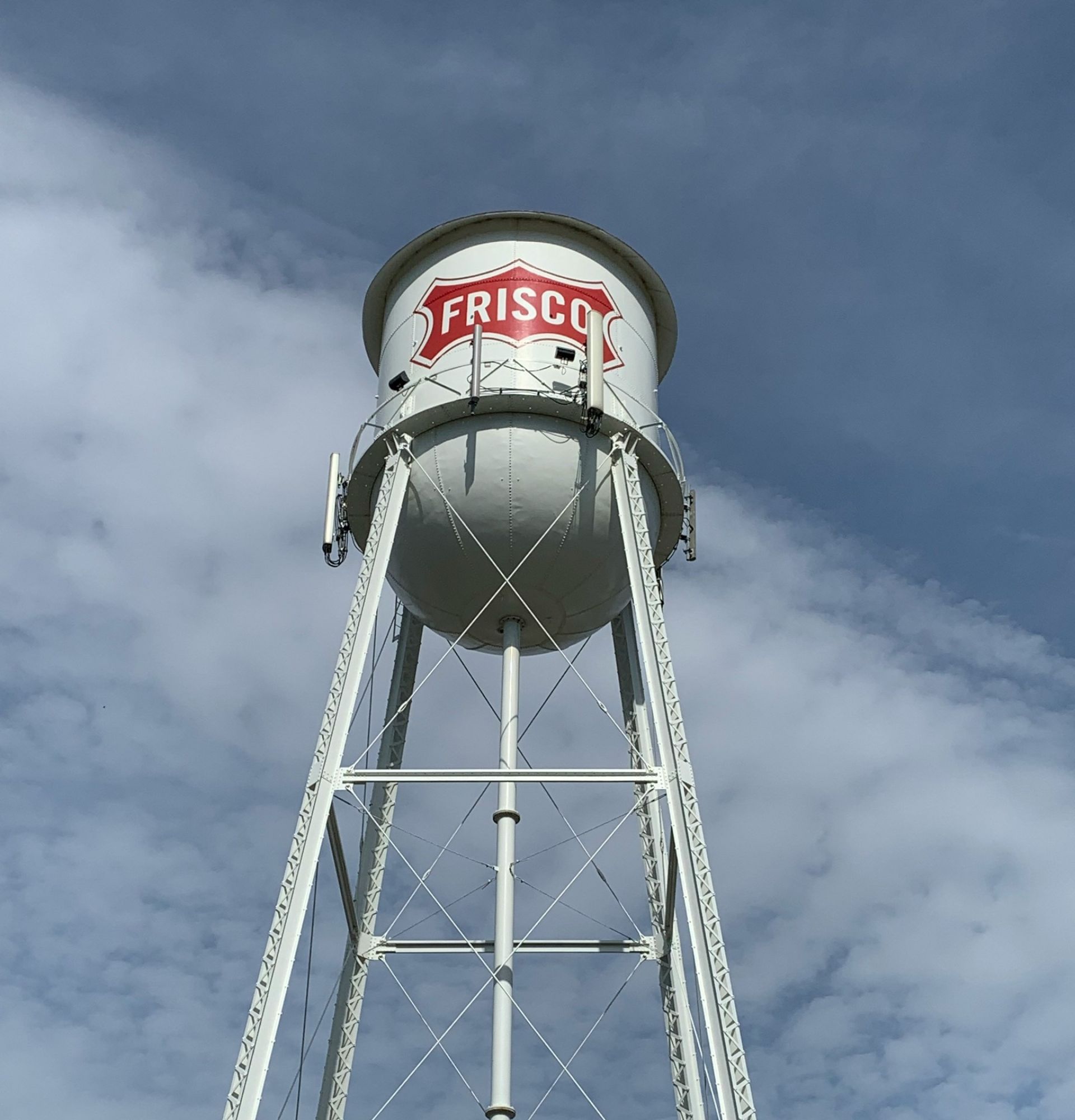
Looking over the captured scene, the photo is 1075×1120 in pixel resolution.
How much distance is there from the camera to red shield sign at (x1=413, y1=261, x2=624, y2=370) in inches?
526

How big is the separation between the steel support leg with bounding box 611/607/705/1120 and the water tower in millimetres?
25

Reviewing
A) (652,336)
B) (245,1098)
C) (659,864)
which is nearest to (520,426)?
(652,336)

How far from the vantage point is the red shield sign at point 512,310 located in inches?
526

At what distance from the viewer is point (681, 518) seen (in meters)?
14.1

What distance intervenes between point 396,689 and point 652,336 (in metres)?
4.79

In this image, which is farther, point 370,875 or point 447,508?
point 370,875

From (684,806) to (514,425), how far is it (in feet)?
13.2

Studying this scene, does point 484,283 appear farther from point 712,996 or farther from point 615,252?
point 712,996

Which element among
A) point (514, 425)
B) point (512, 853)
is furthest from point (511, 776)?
point (514, 425)

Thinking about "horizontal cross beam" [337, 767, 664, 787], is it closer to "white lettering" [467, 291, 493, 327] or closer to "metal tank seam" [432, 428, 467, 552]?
"metal tank seam" [432, 428, 467, 552]

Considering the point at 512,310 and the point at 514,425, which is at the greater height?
the point at 512,310

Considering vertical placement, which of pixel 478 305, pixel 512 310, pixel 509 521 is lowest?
pixel 509 521

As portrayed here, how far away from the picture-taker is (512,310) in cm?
1345

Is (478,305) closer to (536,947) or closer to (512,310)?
(512,310)
